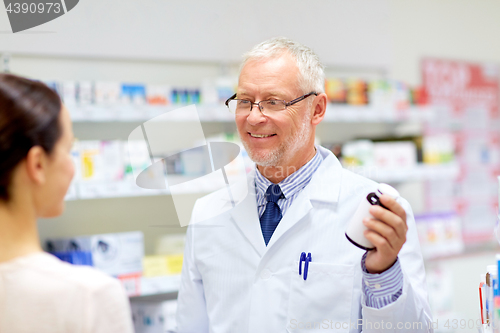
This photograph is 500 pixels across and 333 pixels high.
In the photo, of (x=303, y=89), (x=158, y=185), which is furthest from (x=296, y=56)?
(x=158, y=185)

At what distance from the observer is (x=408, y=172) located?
10.6 feet

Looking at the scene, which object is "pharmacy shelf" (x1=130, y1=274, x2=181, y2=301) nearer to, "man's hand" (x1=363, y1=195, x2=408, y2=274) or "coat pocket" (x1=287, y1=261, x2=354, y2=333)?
"coat pocket" (x1=287, y1=261, x2=354, y2=333)

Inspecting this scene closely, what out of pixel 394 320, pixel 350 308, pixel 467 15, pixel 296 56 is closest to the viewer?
pixel 394 320

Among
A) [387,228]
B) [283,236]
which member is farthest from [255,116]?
[387,228]

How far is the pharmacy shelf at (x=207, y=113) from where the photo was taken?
2514 mm

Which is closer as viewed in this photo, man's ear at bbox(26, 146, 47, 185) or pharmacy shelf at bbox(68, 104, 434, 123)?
man's ear at bbox(26, 146, 47, 185)

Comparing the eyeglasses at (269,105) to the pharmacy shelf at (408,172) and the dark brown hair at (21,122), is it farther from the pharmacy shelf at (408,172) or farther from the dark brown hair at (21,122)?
the pharmacy shelf at (408,172)

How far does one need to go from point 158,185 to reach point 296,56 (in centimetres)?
138

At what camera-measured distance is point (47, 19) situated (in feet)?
8.97

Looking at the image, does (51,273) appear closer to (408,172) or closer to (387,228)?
(387,228)

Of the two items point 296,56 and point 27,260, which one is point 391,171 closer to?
point 296,56

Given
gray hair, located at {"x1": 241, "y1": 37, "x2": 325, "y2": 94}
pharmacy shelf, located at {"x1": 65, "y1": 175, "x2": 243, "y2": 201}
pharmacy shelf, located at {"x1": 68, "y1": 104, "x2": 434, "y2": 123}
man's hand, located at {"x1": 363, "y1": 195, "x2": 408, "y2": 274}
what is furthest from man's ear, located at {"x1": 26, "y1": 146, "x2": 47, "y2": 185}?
pharmacy shelf, located at {"x1": 68, "y1": 104, "x2": 434, "y2": 123}

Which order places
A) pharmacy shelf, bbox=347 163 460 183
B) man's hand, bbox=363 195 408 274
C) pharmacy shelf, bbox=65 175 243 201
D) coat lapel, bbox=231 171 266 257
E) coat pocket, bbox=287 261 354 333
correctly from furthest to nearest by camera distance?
1. pharmacy shelf, bbox=347 163 460 183
2. pharmacy shelf, bbox=65 175 243 201
3. coat lapel, bbox=231 171 266 257
4. coat pocket, bbox=287 261 354 333
5. man's hand, bbox=363 195 408 274

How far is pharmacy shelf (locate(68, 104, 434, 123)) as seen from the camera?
2.51 m
